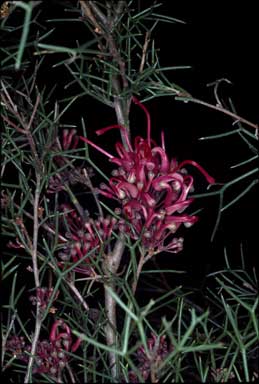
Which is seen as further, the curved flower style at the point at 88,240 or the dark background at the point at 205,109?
the dark background at the point at 205,109

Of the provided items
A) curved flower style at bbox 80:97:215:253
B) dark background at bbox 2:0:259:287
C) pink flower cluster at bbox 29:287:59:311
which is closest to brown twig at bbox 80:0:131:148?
curved flower style at bbox 80:97:215:253

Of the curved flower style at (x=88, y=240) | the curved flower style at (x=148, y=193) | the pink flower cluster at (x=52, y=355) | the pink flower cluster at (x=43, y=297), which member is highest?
the curved flower style at (x=148, y=193)

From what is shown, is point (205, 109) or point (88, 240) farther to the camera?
point (205, 109)

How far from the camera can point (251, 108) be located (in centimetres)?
78

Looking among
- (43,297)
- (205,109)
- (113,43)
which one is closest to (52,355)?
(43,297)

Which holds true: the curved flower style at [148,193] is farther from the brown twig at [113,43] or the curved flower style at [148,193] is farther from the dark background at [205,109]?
the dark background at [205,109]

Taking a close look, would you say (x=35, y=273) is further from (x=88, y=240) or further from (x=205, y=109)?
(x=205, y=109)

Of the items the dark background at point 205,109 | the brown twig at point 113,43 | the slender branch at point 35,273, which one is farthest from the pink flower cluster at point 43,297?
the dark background at point 205,109

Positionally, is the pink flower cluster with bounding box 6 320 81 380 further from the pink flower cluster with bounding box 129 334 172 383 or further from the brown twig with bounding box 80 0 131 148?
the brown twig with bounding box 80 0 131 148

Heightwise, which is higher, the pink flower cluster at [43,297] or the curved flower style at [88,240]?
the curved flower style at [88,240]

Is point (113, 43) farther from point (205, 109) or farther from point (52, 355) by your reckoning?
point (205, 109)

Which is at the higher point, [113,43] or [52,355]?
[113,43]

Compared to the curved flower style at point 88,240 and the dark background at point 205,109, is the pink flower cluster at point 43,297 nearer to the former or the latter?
the curved flower style at point 88,240

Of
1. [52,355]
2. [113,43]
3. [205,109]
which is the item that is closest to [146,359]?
[52,355]
